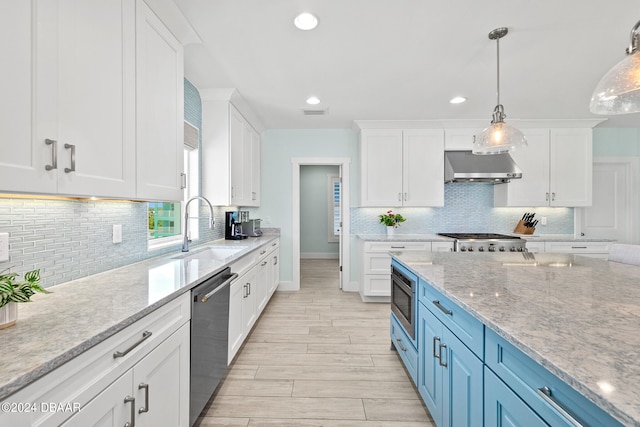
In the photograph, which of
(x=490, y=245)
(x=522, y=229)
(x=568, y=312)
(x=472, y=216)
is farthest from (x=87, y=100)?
(x=522, y=229)

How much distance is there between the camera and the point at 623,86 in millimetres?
1166

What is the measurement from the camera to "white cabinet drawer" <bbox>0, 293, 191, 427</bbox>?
0.68m

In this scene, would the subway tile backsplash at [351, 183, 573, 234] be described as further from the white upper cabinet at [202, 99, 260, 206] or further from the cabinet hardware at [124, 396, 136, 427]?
the cabinet hardware at [124, 396, 136, 427]

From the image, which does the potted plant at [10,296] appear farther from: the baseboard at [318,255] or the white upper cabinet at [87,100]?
the baseboard at [318,255]

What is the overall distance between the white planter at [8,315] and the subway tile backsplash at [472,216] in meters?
4.04

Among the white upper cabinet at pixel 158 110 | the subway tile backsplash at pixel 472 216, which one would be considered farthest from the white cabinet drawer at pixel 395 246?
the white upper cabinet at pixel 158 110

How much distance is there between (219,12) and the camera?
182 centimetres

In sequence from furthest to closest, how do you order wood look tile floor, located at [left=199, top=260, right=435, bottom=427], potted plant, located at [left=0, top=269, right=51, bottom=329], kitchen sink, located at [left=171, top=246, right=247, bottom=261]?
1. kitchen sink, located at [left=171, top=246, right=247, bottom=261]
2. wood look tile floor, located at [left=199, top=260, right=435, bottom=427]
3. potted plant, located at [left=0, top=269, right=51, bottom=329]

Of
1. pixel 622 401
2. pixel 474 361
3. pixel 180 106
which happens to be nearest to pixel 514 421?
pixel 474 361

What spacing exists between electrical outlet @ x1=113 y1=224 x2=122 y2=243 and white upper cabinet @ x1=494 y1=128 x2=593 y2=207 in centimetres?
450

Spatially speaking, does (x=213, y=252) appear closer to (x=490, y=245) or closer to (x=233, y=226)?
(x=233, y=226)

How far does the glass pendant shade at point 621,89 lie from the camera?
115cm

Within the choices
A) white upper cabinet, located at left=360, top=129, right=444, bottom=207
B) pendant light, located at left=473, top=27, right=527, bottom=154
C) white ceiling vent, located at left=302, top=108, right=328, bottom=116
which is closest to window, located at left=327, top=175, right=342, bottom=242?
white upper cabinet, located at left=360, top=129, right=444, bottom=207

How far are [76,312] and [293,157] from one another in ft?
12.2
